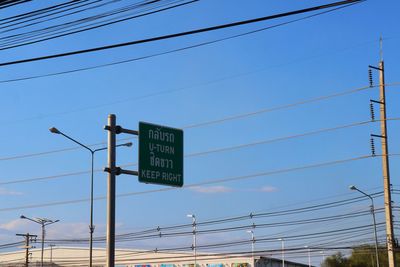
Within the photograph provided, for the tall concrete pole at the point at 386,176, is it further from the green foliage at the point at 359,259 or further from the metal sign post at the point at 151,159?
the green foliage at the point at 359,259

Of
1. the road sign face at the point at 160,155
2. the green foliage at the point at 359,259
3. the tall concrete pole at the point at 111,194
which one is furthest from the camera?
the green foliage at the point at 359,259

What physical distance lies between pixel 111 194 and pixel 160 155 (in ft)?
6.05

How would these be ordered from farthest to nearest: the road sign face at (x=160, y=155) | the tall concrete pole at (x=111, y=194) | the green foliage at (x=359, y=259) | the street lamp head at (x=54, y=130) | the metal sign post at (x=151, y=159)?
1. the green foliage at (x=359, y=259)
2. the street lamp head at (x=54, y=130)
3. the road sign face at (x=160, y=155)
4. the metal sign post at (x=151, y=159)
5. the tall concrete pole at (x=111, y=194)

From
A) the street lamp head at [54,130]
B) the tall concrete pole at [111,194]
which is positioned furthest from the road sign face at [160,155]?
the street lamp head at [54,130]

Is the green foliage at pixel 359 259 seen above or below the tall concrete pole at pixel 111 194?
above

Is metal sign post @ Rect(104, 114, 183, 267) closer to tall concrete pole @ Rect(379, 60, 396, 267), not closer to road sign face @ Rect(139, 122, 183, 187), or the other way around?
road sign face @ Rect(139, 122, 183, 187)

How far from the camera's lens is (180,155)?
18484 millimetres

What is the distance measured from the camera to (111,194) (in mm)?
17078

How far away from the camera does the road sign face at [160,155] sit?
57.6ft

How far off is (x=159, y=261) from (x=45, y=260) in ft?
76.8

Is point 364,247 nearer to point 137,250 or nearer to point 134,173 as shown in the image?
point 137,250

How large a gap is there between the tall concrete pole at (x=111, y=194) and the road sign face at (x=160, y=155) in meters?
0.74

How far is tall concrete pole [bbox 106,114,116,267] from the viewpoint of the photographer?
16.7 metres

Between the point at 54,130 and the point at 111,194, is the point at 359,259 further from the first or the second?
the point at 111,194
